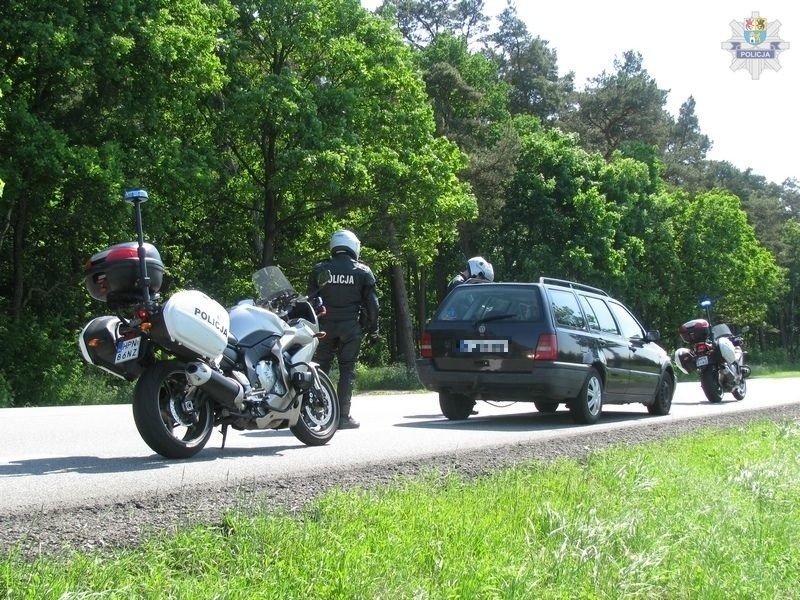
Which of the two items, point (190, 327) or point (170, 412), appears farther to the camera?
point (170, 412)

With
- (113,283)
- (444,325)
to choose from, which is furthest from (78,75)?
(113,283)

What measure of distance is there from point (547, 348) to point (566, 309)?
3.08ft

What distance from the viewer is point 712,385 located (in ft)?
57.3

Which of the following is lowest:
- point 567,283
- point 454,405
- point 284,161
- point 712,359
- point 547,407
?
point 547,407

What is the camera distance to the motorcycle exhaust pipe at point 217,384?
659cm

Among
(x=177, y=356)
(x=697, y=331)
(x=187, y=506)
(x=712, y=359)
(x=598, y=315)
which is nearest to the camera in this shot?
(x=187, y=506)

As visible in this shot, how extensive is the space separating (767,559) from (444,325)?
6.68 m

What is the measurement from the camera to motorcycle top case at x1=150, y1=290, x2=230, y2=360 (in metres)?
6.49

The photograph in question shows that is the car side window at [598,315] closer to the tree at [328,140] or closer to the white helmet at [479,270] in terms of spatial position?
the white helmet at [479,270]

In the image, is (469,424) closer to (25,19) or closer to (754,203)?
(25,19)

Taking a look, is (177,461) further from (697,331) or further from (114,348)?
(697,331)

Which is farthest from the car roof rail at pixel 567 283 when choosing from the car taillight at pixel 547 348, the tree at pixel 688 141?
the tree at pixel 688 141

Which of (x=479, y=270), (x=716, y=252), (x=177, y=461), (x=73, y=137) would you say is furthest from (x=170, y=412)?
(x=716, y=252)

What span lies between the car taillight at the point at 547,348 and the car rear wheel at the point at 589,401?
2.34 feet
